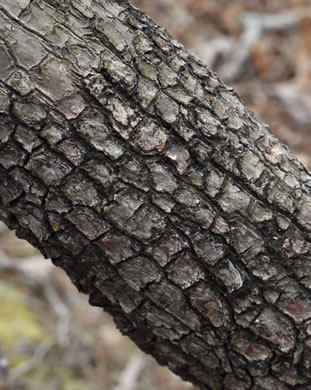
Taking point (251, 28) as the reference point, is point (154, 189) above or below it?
below

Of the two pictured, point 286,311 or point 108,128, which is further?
point 286,311

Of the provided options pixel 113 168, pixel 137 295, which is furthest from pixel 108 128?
pixel 137 295

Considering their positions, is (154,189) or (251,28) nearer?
(154,189)

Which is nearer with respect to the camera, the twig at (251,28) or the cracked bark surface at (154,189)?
the cracked bark surface at (154,189)

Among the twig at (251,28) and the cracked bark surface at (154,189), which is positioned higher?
the twig at (251,28)

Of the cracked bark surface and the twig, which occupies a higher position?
the twig

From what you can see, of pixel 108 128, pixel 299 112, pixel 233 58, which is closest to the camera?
pixel 108 128

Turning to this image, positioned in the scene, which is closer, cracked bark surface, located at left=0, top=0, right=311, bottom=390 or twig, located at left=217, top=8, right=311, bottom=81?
cracked bark surface, located at left=0, top=0, right=311, bottom=390

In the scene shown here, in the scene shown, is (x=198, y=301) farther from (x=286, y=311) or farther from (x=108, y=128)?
(x=108, y=128)
